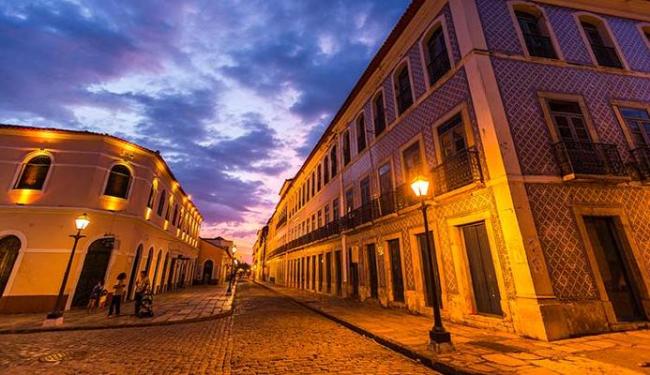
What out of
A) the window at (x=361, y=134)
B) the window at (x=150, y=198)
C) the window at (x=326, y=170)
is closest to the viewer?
the window at (x=361, y=134)

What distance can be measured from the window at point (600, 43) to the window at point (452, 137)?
5491mm

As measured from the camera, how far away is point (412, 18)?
35.8 ft

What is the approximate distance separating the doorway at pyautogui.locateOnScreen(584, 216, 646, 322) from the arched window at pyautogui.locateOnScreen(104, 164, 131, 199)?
18566 mm

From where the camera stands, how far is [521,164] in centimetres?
718

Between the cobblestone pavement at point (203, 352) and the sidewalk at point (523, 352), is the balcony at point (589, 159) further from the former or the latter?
the cobblestone pavement at point (203, 352)

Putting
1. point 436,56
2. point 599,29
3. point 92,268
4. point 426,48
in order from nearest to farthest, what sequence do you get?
point 436,56 < point 599,29 < point 426,48 < point 92,268

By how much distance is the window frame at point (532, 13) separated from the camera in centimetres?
888

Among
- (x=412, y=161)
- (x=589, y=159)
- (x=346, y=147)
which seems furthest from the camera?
(x=346, y=147)

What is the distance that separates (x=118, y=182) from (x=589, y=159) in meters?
18.9

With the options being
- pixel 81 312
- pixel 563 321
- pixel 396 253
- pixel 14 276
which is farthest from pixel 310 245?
pixel 563 321

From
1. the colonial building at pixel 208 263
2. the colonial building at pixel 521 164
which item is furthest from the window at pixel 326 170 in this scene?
the colonial building at pixel 208 263

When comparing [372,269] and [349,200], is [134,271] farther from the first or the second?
[372,269]

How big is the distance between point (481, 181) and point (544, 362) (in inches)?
166

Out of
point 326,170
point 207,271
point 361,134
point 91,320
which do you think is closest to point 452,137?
point 361,134
